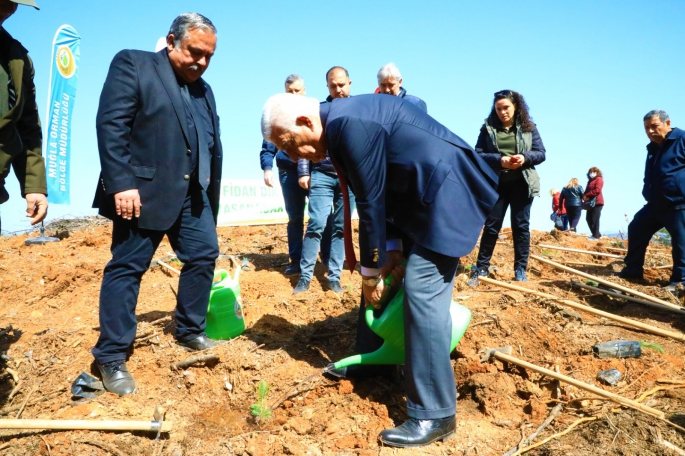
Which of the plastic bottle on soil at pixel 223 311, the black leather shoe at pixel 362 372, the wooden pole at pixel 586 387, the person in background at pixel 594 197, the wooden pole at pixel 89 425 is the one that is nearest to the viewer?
the wooden pole at pixel 89 425

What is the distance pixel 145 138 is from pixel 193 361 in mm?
1418

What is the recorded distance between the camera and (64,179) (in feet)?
29.0

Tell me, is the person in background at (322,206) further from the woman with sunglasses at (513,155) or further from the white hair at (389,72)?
the woman with sunglasses at (513,155)

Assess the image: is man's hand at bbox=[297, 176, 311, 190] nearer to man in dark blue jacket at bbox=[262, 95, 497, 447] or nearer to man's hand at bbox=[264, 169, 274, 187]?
man's hand at bbox=[264, 169, 274, 187]

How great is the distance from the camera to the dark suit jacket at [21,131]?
273 centimetres

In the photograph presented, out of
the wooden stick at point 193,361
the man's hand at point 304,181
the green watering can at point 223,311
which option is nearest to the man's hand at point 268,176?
the man's hand at point 304,181

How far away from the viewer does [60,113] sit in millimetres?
8664

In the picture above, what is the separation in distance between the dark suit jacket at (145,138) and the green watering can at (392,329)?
1334 millimetres

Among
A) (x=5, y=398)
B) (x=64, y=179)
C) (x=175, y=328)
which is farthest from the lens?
(x=64, y=179)

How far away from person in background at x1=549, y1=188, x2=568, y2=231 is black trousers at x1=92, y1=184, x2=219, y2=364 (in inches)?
495

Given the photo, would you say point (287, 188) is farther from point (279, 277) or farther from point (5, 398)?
point (5, 398)

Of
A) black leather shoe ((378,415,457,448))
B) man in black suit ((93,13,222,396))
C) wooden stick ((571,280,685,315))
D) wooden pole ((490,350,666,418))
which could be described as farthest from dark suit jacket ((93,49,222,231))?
wooden stick ((571,280,685,315))

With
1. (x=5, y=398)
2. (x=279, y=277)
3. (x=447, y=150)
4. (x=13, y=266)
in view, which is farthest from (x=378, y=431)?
(x=13, y=266)

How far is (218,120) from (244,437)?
2.05 m
